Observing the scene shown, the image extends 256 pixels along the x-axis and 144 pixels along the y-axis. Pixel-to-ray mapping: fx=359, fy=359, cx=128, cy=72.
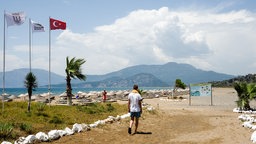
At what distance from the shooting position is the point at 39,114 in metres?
19.7

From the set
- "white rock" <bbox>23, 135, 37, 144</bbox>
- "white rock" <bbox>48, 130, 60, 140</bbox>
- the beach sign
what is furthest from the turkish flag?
"white rock" <bbox>23, 135, 37, 144</bbox>

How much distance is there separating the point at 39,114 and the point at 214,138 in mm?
9892

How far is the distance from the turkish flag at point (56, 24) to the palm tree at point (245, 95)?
1483cm

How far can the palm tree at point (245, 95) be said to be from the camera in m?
27.2

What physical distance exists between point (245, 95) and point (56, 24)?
1593 cm

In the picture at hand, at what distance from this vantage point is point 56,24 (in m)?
29.2

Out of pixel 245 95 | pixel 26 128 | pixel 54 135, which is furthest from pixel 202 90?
pixel 54 135

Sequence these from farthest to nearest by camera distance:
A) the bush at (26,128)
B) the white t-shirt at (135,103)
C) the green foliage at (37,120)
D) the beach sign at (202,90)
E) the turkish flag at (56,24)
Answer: the beach sign at (202,90) → the turkish flag at (56,24) → the white t-shirt at (135,103) → the bush at (26,128) → the green foliage at (37,120)

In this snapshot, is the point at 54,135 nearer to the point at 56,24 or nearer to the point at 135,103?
the point at 135,103

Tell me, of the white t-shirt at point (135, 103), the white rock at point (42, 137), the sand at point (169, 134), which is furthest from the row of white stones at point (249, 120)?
the white rock at point (42, 137)

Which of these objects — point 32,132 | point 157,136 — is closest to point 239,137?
point 157,136

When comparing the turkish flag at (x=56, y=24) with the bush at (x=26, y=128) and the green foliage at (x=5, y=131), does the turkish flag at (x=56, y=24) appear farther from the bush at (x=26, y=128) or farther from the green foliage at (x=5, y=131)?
the green foliage at (x=5, y=131)

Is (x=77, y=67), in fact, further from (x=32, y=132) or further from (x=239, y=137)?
(x=239, y=137)

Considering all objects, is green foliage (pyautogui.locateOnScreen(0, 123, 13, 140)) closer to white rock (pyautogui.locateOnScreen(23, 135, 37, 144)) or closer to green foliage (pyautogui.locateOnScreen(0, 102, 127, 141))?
green foliage (pyautogui.locateOnScreen(0, 102, 127, 141))
